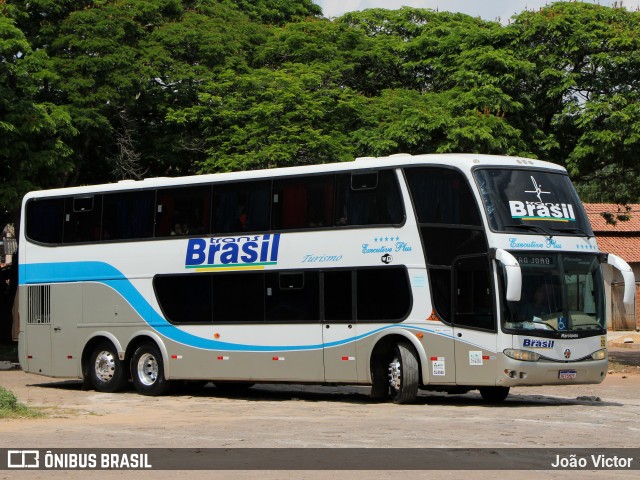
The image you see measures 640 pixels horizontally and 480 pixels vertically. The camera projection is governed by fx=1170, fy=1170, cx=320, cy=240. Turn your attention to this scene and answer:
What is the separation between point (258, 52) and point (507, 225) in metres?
18.0

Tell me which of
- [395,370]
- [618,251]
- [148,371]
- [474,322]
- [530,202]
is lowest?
[148,371]

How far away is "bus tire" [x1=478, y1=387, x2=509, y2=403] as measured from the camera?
770 inches

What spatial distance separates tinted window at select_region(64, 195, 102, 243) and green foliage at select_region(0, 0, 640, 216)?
4675 mm

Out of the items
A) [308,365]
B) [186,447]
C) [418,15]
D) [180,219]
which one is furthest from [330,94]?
[186,447]

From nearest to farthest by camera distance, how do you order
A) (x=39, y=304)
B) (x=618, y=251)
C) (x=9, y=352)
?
(x=39, y=304), (x=9, y=352), (x=618, y=251)

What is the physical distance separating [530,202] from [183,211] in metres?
6.63

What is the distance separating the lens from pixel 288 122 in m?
30.2

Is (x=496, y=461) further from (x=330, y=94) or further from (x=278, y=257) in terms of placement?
(x=330, y=94)

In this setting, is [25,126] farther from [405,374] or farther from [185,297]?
[405,374]

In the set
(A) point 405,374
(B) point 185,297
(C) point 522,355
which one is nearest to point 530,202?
(C) point 522,355


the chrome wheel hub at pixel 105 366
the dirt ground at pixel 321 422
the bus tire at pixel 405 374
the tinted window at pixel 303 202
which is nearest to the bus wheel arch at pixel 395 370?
the bus tire at pixel 405 374

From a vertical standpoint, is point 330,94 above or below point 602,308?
above

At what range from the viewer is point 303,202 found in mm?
20031

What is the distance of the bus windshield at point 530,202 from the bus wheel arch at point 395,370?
246cm
